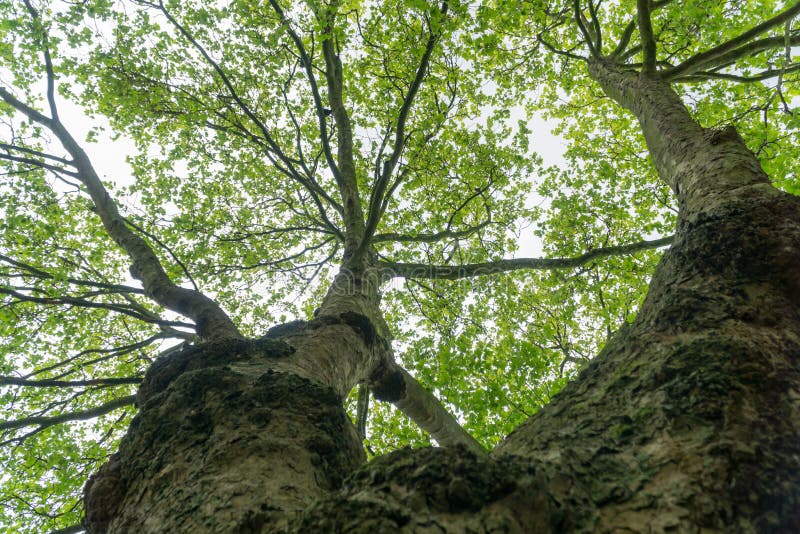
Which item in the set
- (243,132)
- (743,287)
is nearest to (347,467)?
(743,287)

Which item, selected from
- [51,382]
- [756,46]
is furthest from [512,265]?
[51,382]

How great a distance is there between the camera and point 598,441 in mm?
1419

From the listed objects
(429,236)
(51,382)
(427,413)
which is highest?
(429,236)

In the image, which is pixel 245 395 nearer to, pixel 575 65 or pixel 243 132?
pixel 243 132

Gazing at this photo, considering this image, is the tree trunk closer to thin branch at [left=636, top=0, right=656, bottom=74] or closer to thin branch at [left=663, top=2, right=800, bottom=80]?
thin branch at [left=636, top=0, right=656, bottom=74]

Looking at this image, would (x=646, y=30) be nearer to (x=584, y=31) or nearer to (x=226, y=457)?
(x=584, y=31)

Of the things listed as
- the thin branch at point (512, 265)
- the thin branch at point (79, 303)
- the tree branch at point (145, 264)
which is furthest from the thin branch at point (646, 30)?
the thin branch at point (79, 303)

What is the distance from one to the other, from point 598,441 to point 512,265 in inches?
241

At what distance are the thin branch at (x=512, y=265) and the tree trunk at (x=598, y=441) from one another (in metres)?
4.58

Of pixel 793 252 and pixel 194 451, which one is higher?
pixel 793 252

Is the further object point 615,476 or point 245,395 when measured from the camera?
point 245,395

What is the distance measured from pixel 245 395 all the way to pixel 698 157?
136 inches

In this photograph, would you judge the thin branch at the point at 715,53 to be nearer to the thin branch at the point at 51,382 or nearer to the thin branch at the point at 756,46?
the thin branch at the point at 756,46

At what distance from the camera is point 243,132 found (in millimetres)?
8336
